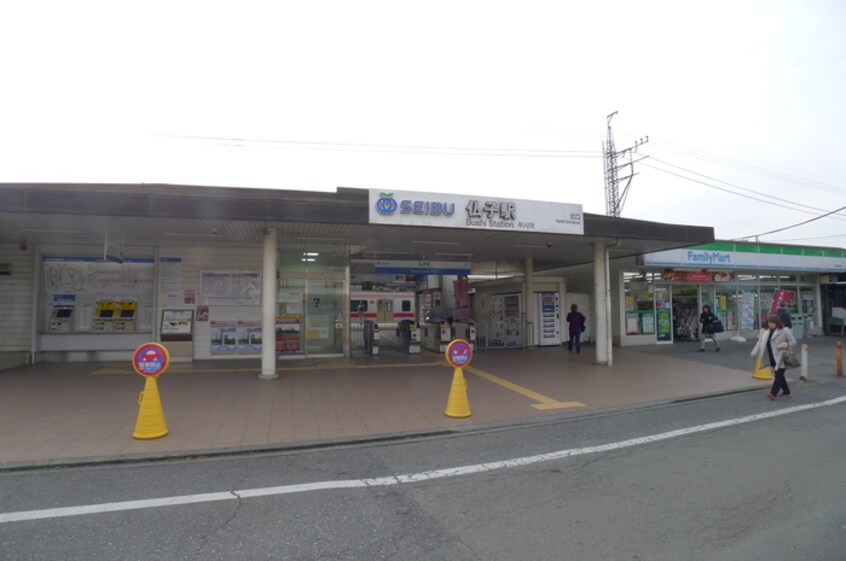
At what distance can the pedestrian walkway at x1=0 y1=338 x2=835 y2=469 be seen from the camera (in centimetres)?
611

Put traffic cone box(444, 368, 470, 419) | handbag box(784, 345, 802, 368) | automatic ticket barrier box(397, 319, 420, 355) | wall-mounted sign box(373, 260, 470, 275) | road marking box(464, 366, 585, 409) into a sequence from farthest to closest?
1. automatic ticket barrier box(397, 319, 420, 355)
2. wall-mounted sign box(373, 260, 470, 275)
3. handbag box(784, 345, 802, 368)
4. road marking box(464, 366, 585, 409)
5. traffic cone box(444, 368, 470, 419)

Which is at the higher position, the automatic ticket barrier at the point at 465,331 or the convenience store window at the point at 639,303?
the convenience store window at the point at 639,303

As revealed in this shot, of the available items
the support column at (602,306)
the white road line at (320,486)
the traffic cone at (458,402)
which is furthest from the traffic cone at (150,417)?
the support column at (602,306)

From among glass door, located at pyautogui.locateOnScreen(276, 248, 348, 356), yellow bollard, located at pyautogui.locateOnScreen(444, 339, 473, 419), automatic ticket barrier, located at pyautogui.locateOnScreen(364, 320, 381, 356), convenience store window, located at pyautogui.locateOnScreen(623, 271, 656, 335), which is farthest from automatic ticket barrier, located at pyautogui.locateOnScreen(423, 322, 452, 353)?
yellow bollard, located at pyautogui.locateOnScreen(444, 339, 473, 419)

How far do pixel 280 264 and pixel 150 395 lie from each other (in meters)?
8.01

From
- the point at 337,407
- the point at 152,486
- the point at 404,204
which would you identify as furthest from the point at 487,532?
the point at 404,204

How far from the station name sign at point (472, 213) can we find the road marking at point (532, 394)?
3.49 metres

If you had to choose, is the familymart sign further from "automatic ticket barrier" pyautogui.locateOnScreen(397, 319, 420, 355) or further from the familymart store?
"automatic ticket barrier" pyautogui.locateOnScreen(397, 319, 420, 355)

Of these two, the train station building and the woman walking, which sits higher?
the train station building

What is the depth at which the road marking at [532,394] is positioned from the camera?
830 centimetres

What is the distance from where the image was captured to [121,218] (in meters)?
9.35

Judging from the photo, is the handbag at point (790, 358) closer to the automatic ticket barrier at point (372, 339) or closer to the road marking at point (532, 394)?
the road marking at point (532, 394)

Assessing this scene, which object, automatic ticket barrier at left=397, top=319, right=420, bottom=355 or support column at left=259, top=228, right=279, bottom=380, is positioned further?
automatic ticket barrier at left=397, top=319, right=420, bottom=355

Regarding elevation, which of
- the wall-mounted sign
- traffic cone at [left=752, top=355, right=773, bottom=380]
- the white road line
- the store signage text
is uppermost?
the store signage text
